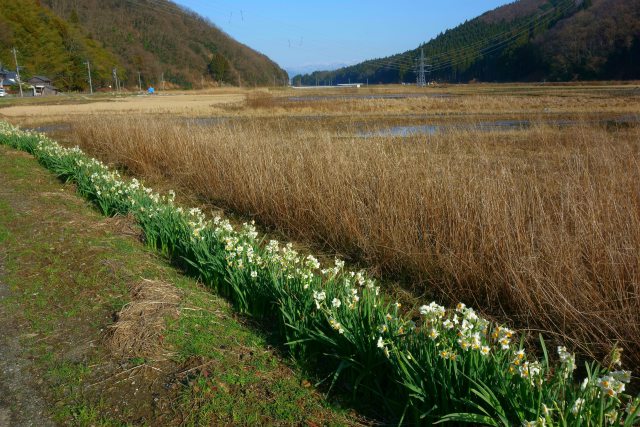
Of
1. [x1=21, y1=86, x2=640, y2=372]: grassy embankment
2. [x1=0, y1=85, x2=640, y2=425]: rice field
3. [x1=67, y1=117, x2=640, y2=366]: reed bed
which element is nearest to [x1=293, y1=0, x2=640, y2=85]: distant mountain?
[x1=21, y1=86, x2=640, y2=372]: grassy embankment

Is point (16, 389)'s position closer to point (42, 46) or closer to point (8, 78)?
point (8, 78)

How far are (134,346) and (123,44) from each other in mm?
127581

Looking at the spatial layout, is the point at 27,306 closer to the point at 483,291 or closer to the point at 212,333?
the point at 212,333

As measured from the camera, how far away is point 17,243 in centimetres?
492

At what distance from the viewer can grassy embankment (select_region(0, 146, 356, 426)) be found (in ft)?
8.08

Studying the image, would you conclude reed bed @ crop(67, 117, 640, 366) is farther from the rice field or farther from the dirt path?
the dirt path

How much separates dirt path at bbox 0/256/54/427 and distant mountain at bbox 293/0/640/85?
79.1 m

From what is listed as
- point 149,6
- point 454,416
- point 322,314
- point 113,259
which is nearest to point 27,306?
point 113,259

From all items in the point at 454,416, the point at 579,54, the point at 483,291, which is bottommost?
the point at 483,291

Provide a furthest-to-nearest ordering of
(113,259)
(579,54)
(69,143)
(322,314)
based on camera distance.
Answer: (579,54)
(69,143)
(113,259)
(322,314)

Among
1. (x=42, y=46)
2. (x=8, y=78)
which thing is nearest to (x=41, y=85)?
(x=8, y=78)

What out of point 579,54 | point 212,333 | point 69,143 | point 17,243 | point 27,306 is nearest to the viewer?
point 212,333

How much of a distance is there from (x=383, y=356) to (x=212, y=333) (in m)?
1.20

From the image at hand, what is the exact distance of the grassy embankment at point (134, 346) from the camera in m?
2.46
